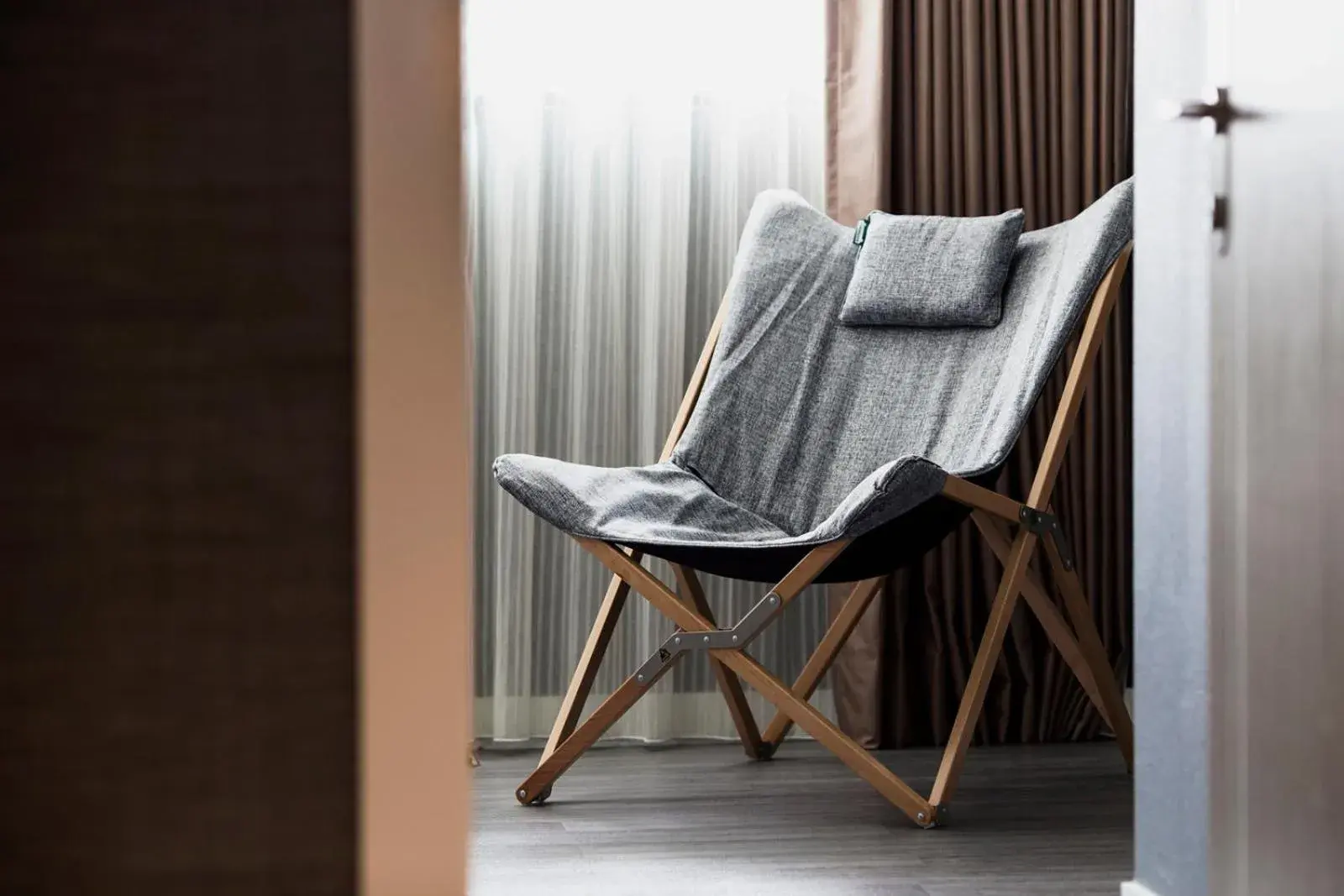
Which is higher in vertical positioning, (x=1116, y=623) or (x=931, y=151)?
(x=931, y=151)

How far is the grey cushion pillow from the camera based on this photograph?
2.38 meters

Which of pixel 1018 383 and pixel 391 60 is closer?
pixel 391 60

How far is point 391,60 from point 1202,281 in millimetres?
1283

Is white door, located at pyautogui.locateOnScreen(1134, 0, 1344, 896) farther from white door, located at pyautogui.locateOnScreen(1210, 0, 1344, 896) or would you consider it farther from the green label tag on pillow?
the green label tag on pillow

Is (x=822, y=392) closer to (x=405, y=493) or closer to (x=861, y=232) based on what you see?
(x=861, y=232)

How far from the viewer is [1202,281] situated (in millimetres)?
1292

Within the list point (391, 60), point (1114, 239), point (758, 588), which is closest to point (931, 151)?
point (1114, 239)

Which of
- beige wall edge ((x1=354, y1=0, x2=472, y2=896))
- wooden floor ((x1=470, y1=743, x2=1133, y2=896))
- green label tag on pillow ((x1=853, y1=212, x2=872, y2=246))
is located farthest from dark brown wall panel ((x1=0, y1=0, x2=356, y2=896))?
green label tag on pillow ((x1=853, y1=212, x2=872, y2=246))

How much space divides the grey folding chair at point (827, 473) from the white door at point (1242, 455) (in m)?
0.56

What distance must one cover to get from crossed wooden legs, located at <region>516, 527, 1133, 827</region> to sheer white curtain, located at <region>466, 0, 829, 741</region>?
327 millimetres

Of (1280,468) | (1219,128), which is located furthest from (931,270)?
(1280,468)

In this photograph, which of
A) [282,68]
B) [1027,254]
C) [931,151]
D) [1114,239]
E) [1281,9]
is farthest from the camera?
[931,151]

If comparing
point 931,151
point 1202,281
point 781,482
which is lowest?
point 781,482

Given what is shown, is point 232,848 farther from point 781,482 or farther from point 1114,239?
point 781,482
